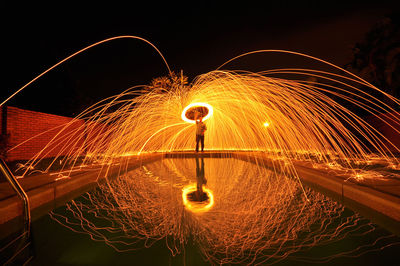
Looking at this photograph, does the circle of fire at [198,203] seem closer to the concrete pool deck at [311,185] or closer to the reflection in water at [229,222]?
the reflection in water at [229,222]

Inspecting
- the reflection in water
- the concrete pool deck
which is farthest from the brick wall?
the reflection in water

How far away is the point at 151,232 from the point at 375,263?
7.01 feet

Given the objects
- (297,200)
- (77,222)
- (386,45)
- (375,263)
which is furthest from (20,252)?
(386,45)

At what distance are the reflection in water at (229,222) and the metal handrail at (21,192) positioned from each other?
0.37 meters

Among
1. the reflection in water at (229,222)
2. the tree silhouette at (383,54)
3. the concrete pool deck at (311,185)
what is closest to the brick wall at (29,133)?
the concrete pool deck at (311,185)

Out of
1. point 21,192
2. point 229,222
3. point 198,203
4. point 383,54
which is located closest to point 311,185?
point 198,203

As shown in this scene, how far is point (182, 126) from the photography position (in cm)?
1531

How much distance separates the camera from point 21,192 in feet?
9.82

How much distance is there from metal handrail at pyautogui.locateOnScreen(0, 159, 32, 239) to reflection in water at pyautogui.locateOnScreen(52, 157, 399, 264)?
1.22 feet

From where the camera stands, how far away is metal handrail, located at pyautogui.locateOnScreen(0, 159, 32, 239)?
2.79 metres

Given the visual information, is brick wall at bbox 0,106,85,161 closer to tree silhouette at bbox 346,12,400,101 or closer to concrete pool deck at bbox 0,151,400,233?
concrete pool deck at bbox 0,151,400,233

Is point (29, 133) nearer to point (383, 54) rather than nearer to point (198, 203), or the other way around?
point (198, 203)

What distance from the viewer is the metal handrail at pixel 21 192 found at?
279cm

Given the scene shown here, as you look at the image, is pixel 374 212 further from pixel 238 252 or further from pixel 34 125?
pixel 34 125
